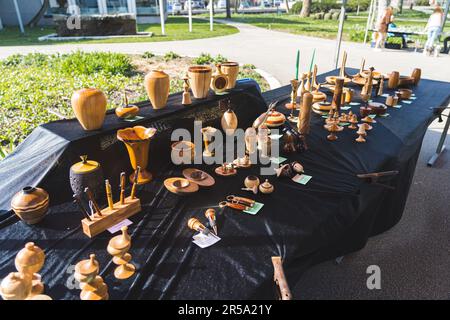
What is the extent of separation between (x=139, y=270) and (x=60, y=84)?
4512 mm

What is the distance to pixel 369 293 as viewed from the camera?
172 centimetres

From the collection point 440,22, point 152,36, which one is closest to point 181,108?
point 440,22

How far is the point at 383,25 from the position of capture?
27.6ft

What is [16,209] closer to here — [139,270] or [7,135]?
[139,270]

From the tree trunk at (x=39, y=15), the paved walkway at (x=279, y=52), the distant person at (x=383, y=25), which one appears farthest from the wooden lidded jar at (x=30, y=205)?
the tree trunk at (x=39, y=15)

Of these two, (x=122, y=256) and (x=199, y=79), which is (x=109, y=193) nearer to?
(x=122, y=256)

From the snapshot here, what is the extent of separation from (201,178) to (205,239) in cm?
42

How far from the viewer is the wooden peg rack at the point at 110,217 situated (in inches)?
46.4

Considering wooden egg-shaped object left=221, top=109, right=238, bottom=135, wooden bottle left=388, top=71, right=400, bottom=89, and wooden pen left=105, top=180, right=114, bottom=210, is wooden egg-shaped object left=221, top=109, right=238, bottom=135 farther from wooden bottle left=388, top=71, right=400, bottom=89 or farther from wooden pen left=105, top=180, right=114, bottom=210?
wooden bottle left=388, top=71, right=400, bottom=89

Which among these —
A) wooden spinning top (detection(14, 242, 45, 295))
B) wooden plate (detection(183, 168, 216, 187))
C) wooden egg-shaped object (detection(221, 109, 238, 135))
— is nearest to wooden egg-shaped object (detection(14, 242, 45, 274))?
wooden spinning top (detection(14, 242, 45, 295))

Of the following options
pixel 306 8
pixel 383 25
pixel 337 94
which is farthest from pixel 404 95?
pixel 306 8

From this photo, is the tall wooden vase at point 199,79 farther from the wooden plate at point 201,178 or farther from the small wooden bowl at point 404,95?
the small wooden bowl at point 404,95

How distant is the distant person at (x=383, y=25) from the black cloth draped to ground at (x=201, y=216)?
7.56 m

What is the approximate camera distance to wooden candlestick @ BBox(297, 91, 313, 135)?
199cm
